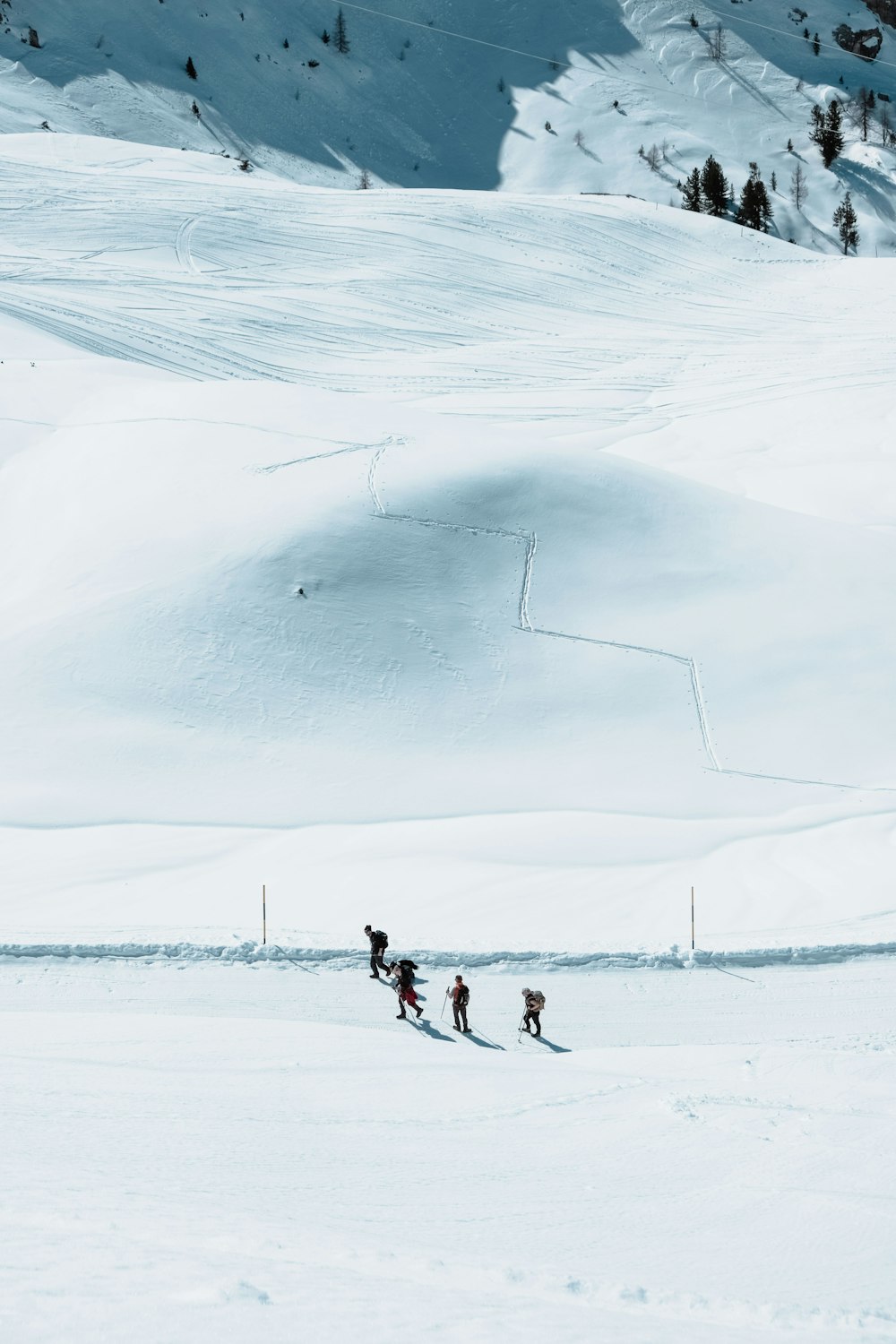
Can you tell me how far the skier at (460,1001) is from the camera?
12953 millimetres

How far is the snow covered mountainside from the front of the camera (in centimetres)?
8738

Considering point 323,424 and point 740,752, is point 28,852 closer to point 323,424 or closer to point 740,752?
point 740,752

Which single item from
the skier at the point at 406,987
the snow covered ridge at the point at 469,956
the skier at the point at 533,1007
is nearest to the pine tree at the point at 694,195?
the snow covered ridge at the point at 469,956

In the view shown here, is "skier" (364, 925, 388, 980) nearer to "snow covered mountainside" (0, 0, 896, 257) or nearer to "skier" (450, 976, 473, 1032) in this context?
"skier" (450, 976, 473, 1032)

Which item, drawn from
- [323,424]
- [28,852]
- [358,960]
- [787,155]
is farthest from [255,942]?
[787,155]

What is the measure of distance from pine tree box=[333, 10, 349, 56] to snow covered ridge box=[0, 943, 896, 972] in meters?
104

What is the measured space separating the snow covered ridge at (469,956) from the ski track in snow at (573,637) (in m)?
4.62

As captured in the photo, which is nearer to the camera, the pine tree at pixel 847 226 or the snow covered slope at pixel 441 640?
the snow covered slope at pixel 441 640

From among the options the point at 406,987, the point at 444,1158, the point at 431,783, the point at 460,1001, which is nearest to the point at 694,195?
the point at 431,783

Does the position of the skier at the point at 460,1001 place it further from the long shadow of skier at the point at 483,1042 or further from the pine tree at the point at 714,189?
the pine tree at the point at 714,189

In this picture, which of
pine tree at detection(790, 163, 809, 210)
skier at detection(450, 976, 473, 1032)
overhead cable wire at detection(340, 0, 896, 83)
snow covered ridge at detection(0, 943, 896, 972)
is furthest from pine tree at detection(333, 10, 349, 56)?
skier at detection(450, 976, 473, 1032)

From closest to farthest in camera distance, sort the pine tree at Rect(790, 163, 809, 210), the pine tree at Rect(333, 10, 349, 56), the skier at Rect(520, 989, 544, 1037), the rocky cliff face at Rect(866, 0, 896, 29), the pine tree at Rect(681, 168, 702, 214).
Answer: the skier at Rect(520, 989, 544, 1037) < the pine tree at Rect(681, 168, 702, 214) < the pine tree at Rect(790, 163, 809, 210) < the pine tree at Rect(333, 10, 349, 56) < the rocky cliff face at Rect(866, 0, 896, 29)

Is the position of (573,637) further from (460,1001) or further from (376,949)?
(460,1001)

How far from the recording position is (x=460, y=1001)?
42.7ft
